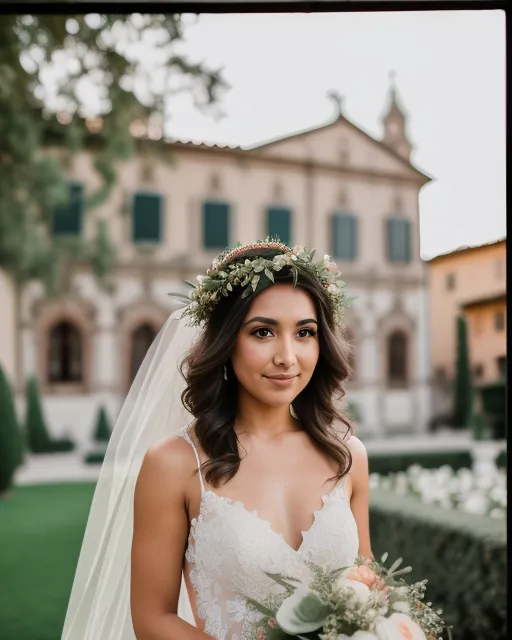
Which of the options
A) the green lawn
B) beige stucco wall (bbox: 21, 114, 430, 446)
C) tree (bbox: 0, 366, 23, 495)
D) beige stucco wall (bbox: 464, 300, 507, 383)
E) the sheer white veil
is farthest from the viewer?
beige stucco wall (bbox: 464, 300, 507, 383)

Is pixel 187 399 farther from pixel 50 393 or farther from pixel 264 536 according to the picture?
pixel 50 393

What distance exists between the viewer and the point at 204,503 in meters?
1.46

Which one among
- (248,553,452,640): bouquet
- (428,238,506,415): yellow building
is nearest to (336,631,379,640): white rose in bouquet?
(248,553,452,640): bouquet

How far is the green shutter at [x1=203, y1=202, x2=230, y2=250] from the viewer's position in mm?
7711

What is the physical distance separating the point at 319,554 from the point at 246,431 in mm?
307

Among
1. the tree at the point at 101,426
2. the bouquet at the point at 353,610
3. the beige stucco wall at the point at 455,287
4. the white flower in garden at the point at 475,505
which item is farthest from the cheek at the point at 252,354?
the tree at the point at 101,426

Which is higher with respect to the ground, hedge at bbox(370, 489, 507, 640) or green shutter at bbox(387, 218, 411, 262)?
green shutter at bbox(387, 218, 411, 262)

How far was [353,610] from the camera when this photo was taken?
3.90ft

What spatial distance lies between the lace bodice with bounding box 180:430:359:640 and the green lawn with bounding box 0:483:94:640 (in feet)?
11.5

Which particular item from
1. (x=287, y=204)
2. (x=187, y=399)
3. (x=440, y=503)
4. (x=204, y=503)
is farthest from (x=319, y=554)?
(x=287, y=204)

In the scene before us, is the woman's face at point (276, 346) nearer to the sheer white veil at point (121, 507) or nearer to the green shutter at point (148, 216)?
the sheer white veil at point (121, 507)

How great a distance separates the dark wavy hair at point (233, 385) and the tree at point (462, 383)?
6.78 metres

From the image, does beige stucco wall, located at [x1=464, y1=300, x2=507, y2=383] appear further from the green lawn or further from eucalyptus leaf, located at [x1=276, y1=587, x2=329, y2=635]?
eucalyptus leaf, located at [x1=276, y1=587, x2=329, y2=635]

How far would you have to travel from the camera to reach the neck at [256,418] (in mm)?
1590
